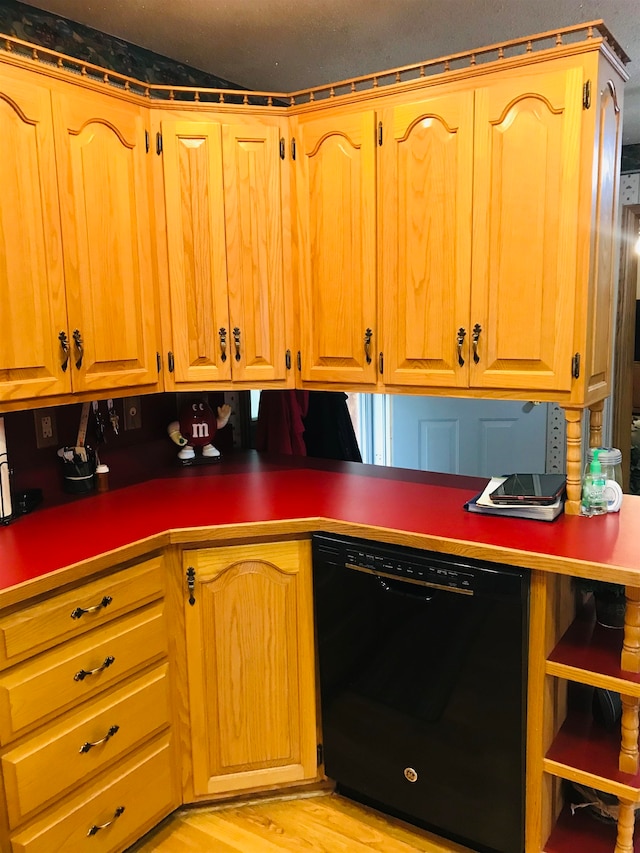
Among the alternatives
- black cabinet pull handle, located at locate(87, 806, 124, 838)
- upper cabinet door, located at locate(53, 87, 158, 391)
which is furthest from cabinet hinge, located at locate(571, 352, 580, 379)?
black cabinet pull handle, located at locate(87, 806, 124, 838)

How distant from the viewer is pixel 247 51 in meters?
2.60

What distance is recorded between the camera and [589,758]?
69.4 inches

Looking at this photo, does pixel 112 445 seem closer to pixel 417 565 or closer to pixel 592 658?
pixel 417 565

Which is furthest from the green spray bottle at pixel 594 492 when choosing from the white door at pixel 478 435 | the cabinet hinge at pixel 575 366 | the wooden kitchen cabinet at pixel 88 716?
the white door at pixel 478 435

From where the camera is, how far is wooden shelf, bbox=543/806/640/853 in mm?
1828

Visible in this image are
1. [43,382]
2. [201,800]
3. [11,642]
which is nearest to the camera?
[11,642]

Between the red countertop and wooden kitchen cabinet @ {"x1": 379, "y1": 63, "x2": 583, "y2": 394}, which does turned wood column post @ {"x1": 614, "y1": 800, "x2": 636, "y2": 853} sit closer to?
the red countertop

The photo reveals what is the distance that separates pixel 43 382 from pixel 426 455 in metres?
2.55

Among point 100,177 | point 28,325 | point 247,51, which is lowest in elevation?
point 28,325

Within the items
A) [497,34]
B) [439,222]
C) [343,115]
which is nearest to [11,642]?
[439,222]

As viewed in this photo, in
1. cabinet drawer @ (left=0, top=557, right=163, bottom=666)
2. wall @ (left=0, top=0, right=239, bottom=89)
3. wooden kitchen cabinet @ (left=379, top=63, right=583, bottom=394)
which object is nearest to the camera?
cabinet drawer @ (left=0, top=557, right=163, bottom=666)

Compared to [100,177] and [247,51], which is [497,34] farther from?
[100,177]

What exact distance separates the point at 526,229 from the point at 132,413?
1.58 meters

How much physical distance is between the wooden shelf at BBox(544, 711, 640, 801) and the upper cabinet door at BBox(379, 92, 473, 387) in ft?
3.45
